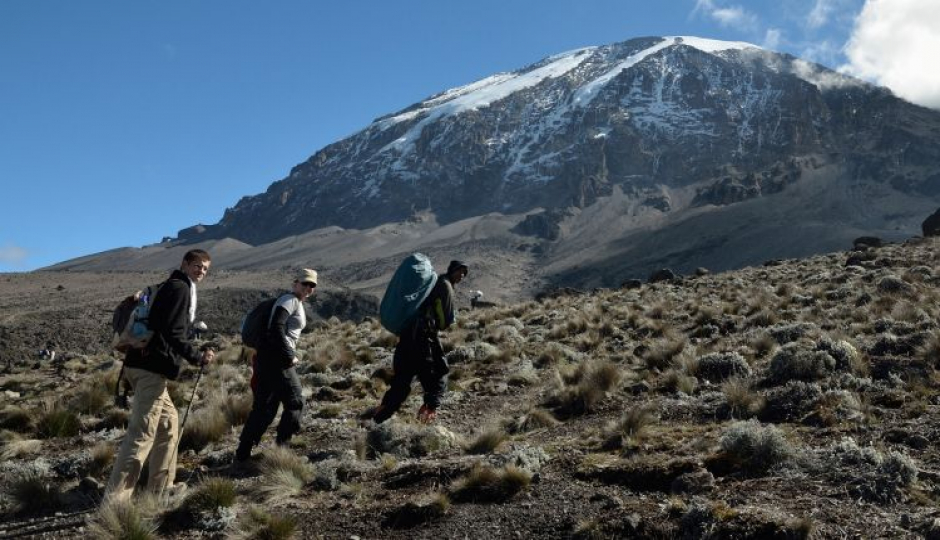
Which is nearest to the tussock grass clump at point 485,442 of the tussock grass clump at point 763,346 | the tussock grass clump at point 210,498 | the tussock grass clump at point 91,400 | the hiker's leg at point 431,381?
the hiker's leg at point 431,381

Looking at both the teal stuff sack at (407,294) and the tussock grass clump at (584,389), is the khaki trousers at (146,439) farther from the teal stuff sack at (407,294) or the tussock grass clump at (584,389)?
the tussock grass clump at (584,389)

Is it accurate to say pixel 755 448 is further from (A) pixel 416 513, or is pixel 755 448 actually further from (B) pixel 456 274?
(B) pixel 456 274

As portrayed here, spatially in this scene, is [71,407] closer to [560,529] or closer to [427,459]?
[427,459]

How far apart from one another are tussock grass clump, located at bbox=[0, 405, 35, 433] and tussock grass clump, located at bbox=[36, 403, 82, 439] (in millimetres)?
144

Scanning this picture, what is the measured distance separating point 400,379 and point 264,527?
9.88 ft

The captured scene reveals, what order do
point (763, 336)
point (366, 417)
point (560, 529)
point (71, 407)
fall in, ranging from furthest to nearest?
point (763, 336)
point (71, 407)
point (366, 417)
point (560, 529)

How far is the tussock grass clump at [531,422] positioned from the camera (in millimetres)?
8195

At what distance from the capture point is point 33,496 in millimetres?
6008

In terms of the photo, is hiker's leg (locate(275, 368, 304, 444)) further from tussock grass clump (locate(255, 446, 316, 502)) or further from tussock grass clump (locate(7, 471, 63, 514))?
tussock grass clump (locate(7, 471, 63, 514))

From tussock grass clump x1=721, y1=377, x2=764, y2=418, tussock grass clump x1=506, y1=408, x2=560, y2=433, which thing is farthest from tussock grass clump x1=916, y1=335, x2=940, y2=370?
tussock grass clump x1=506, y1=408, x2=560, y2=433

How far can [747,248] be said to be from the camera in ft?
411

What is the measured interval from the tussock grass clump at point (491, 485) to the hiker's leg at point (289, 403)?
208 centimetres

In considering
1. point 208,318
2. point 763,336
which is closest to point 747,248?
point 208,318

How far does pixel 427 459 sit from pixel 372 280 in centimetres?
13898
